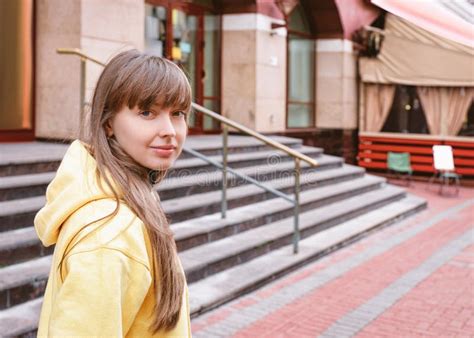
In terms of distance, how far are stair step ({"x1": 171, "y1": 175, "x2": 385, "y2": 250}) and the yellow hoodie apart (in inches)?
178

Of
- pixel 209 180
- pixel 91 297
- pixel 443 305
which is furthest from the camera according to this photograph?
pixel 209 180

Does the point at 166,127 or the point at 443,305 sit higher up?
the point at 166,127

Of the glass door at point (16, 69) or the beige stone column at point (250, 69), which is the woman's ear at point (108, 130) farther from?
the beige stone column at point (250, 69)

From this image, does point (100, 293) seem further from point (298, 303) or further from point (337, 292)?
point (337, 292)

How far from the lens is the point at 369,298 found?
5613 millimetres

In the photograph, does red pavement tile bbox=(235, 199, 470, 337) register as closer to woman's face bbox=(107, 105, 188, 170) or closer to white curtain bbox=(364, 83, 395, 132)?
woman's face bbox=(107, 105, 188, 170)

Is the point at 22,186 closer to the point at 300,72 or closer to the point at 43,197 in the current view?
the point at 43,197

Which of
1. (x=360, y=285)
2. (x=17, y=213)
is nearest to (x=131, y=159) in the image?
(x=17, y=213)

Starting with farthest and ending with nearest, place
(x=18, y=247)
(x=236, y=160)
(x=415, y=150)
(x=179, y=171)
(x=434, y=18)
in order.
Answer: (x=415, y=150) < (x=236, y=160) < (x=179, y=171) < (x=18, y=247) < (x=434, y=18)

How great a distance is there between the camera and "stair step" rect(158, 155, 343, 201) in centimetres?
698

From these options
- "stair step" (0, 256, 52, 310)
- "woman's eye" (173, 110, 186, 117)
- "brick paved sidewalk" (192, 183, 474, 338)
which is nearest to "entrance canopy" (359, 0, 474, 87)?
"brick paved sidewalk" (192, 183, 474, 338)

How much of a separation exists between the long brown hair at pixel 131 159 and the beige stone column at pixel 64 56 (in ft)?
22.3

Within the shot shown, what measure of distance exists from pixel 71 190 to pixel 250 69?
35.1 feet

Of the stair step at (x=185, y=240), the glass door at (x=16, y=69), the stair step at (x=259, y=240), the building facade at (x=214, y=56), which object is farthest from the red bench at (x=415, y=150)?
the glass door at (x=16, y=69)
